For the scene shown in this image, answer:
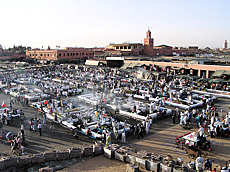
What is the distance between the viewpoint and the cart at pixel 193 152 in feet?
32.4

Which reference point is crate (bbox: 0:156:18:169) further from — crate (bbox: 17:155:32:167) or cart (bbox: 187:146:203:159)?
cart (bbox: 187:146:203:159)

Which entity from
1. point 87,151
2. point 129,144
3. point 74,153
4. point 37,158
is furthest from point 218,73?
point 37,158

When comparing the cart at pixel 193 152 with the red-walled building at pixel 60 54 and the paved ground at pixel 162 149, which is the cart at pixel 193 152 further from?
the red-walled building at pixel 60 54

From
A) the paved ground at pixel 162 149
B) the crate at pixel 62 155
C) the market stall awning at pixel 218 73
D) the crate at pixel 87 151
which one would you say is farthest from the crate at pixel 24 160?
the market stall awning at pixel 218 73

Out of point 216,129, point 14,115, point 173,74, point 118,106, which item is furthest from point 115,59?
point 216,129

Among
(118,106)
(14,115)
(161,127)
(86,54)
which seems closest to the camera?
(161,127)

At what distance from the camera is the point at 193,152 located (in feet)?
32.9

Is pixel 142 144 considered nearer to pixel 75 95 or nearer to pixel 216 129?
pixel 216 129

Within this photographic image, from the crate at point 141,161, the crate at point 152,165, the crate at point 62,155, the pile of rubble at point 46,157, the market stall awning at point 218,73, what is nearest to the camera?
the crate at point 152,165

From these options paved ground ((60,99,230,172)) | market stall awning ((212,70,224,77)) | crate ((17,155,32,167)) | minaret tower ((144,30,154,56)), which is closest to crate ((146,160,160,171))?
paved ground ((60,99,230,172))

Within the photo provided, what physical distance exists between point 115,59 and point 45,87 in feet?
74.9

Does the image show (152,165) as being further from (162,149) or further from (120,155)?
(162,149)

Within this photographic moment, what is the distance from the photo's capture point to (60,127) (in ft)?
46.9

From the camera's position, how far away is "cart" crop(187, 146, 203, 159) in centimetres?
987
